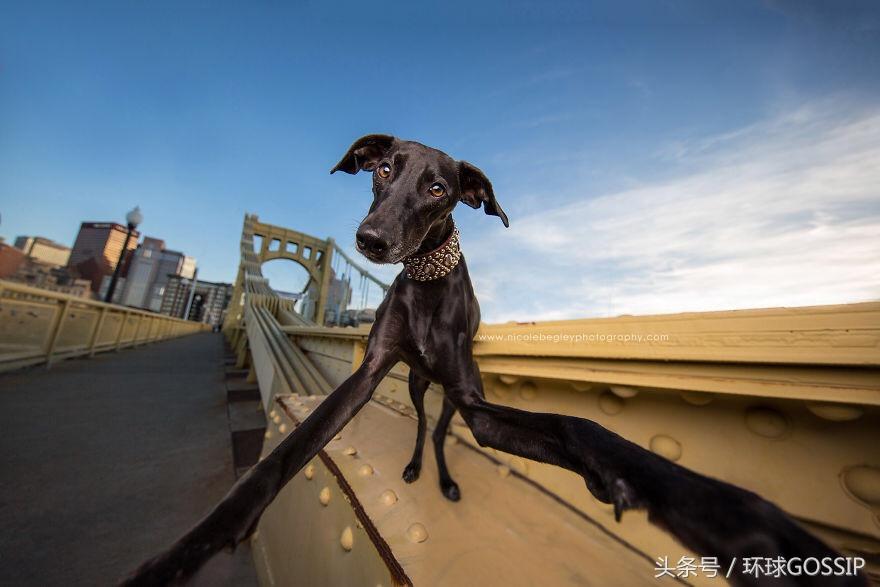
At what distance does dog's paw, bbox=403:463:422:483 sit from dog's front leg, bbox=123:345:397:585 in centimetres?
62

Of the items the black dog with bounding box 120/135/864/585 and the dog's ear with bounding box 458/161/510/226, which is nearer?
the black dog with bounding box 120/135/864/585

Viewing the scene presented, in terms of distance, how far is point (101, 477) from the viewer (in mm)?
2643

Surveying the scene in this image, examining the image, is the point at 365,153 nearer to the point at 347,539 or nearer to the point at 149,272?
the point at 347,539

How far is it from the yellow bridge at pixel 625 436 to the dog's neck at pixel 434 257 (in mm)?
484

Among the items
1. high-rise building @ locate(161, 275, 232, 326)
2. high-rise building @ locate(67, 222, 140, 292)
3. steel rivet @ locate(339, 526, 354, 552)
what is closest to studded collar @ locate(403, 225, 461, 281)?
steel rivet @ locate(339, 526, 354, 552)

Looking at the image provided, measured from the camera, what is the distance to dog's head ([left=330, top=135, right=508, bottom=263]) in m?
1.30

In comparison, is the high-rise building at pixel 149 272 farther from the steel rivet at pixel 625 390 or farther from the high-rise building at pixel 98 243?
the steel rivet at pixel 625 390

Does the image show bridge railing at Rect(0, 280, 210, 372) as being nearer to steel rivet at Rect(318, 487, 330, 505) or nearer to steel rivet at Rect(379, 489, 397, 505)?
steel rivet at Rect(318, 487, 330, 505)

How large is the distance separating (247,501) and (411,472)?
3.36 feet

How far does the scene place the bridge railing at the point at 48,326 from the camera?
17.3ft

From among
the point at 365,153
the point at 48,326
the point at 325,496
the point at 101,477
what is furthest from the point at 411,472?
the point at 48,326

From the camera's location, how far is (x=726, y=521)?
591mm

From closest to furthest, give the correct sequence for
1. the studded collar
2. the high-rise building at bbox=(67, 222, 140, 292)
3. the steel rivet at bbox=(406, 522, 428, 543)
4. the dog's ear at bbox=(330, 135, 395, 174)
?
1. the steel rivet at bbox=(406, 522, 428, 543)
2. the studded collar
3. the dog's ear at bbox=(330, 135, 395, 174)
4. the high-rise building at bbox=(67, 222, 140, 292)

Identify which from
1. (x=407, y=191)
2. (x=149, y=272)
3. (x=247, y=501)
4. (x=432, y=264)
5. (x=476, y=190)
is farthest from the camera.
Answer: (x=149, y=272)
